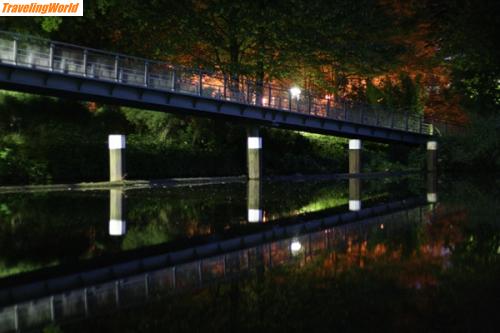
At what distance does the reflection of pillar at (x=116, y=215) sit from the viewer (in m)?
11.3

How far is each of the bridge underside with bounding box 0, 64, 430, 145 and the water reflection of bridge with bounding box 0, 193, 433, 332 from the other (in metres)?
12.8

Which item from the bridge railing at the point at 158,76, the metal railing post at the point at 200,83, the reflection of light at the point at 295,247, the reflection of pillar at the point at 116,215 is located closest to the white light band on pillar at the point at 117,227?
the reflection of pillar at the point at 116,215

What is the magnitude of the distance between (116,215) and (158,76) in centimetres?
1281

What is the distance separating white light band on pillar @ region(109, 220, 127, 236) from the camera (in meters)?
10.9

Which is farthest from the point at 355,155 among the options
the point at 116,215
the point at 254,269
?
the point at 254,269

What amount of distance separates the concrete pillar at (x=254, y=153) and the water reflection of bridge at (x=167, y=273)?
1753 centimetres

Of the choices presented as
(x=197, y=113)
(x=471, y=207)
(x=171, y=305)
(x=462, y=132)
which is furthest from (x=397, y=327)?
(x=462, y=132)

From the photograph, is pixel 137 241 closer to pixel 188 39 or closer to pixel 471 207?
pixel 471 207

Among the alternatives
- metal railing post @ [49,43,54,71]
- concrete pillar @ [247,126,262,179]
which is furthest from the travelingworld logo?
concrete pillar @ [247,126,262,179]

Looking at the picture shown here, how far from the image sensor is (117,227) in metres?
11.7

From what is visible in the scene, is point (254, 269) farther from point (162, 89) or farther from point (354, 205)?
point (162, 89)

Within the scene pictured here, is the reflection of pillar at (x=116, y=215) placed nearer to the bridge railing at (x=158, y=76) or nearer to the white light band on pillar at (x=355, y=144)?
the bridge railing at (x=158, y=76)

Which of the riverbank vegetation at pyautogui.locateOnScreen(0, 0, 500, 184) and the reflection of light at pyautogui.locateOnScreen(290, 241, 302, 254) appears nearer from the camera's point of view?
the reflection of light at pyautogui.locateOnScreen(290, 241, 302, 254)

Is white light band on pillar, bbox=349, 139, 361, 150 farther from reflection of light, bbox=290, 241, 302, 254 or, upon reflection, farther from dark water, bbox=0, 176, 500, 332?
reflection of light, bbox=290, 241, 302, 254
